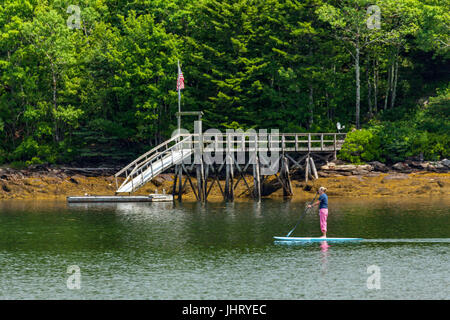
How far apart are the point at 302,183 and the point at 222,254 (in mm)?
27116

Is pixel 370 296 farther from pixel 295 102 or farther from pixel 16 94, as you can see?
pixel 16 94

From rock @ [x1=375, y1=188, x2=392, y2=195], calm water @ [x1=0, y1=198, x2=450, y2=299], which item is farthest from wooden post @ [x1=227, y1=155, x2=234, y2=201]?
rock @ [x1=375, y1=188, x2=392, y2=195]

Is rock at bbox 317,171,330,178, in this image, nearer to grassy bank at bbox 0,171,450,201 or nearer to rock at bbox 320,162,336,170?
grassy bank at bbox 0,171,450,201

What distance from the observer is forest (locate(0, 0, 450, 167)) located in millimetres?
58062

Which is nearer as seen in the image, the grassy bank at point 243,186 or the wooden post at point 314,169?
the grassy bank at point 243,186

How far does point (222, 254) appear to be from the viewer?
27.3 m

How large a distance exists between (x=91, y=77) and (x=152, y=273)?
46.9 metres

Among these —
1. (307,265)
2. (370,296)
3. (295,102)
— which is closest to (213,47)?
(295,102)

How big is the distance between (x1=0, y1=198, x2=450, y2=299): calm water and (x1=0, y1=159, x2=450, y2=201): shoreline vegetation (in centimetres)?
687

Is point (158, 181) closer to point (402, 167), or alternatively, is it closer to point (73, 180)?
point (73, 180)

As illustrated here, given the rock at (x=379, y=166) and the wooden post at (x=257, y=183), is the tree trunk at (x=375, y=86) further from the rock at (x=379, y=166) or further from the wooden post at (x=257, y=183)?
the wooden post at (x=257, y=183)

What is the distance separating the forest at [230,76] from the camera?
58062mm

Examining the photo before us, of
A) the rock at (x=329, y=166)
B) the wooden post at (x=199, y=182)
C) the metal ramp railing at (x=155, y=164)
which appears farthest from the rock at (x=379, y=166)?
the metal ramp railing at (x=155, y=164)

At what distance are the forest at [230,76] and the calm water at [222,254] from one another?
1848cm
